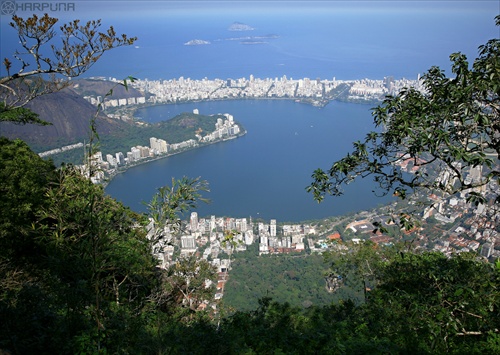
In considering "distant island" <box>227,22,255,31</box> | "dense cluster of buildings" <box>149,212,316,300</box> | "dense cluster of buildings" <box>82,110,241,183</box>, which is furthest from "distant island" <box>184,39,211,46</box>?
"dense cluster of buildings" <box>149,212,316,300</box>

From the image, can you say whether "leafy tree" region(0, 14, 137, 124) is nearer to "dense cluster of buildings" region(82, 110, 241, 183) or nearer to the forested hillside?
the forested hillside

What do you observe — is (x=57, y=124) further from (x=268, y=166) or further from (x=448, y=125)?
(x=448, y=125)

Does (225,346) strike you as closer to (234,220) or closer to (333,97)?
(234,220)

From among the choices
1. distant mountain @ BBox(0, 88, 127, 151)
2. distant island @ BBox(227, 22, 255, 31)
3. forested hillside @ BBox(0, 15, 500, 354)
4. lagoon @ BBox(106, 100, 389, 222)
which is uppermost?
distant island @ BBox(227, 22, 255, 31)

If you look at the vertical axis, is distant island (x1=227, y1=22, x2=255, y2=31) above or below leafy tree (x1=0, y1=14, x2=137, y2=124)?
above

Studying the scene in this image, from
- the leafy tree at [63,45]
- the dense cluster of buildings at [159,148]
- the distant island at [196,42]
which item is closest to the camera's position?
the leafy tree at [63,45]

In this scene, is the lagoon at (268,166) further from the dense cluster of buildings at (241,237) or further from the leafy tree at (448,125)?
the leafy tree at (448,125)

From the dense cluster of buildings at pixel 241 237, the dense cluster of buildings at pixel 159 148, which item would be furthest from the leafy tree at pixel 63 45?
the dense cluster of buildings at pixel 159 148

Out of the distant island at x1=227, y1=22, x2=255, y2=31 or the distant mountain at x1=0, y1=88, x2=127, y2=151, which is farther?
the distant island at x1=227, y1=22, x2=255, y2=31
